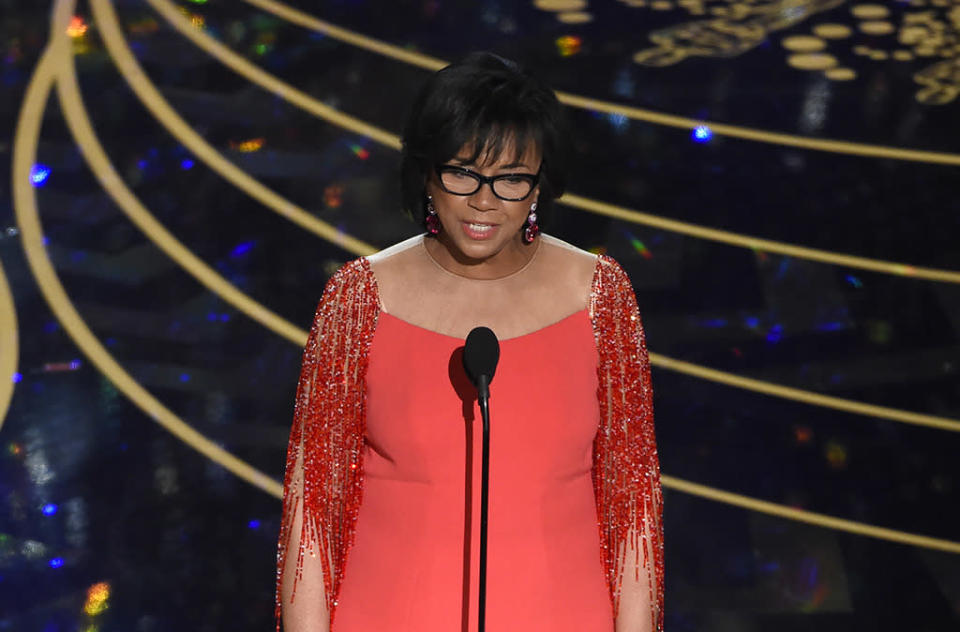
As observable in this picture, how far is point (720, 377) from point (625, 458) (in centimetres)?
121

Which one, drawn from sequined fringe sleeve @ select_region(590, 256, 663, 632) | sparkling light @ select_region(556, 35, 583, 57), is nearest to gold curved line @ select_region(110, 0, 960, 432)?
sparkling light @ select_region(556, 35, 583, 57)

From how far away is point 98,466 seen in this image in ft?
9.23

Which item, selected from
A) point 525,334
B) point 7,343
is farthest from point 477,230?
point 7,343

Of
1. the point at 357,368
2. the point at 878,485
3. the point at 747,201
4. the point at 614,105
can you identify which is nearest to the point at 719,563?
the point at 878,485

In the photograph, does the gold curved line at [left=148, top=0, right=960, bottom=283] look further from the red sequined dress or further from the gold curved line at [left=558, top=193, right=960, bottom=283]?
the red sequined dress

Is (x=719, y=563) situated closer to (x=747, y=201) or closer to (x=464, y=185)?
(x=747, y=201)

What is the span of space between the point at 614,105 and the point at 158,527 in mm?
1414

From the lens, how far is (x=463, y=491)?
4.88ft

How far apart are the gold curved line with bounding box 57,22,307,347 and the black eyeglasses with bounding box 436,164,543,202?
1396 millimetres

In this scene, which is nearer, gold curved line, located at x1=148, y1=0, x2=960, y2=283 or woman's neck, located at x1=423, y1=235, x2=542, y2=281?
woman's neck, located at x1=423, y1=235, x2=542, y2=281

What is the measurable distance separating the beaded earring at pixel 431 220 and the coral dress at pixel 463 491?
0.13m

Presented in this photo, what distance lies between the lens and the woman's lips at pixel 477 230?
4.85 ft

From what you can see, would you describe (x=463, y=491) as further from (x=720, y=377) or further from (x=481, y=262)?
(x=720, y=377)

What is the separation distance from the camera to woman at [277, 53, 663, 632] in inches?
58.1
